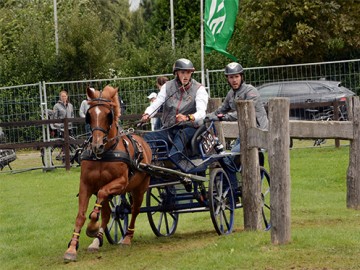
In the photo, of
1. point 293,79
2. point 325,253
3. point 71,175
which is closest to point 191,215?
point 325,253

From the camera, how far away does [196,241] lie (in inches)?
500

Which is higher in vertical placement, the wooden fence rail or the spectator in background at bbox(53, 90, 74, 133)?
the spectator in background at bbox(53, 90, 74, 133)

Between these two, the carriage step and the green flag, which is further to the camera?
the green flag

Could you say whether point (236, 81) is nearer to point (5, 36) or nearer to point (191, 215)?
point (191, 215)

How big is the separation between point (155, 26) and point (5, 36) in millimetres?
12078

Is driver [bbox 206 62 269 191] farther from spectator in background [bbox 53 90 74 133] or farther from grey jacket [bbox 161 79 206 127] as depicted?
spectator in background [bbox 53 90 74 133]

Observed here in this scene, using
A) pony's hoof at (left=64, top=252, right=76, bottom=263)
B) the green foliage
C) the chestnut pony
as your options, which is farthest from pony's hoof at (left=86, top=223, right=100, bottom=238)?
the green foliage

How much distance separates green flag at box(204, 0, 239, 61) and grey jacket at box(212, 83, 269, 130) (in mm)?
6236

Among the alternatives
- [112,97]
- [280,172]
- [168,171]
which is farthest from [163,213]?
[280,172]

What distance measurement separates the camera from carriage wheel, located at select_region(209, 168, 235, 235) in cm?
1281

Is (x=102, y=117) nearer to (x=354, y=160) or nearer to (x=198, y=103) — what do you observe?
(x=198, y=103)

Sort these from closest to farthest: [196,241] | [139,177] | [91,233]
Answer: [91,233]
[139,177]
[196,241]

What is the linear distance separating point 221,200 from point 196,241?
72 centimetres

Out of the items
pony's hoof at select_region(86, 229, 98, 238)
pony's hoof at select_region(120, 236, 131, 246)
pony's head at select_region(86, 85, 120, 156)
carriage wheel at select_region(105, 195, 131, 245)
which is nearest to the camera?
pony's head at select_region(86, 85, 120, 156)
